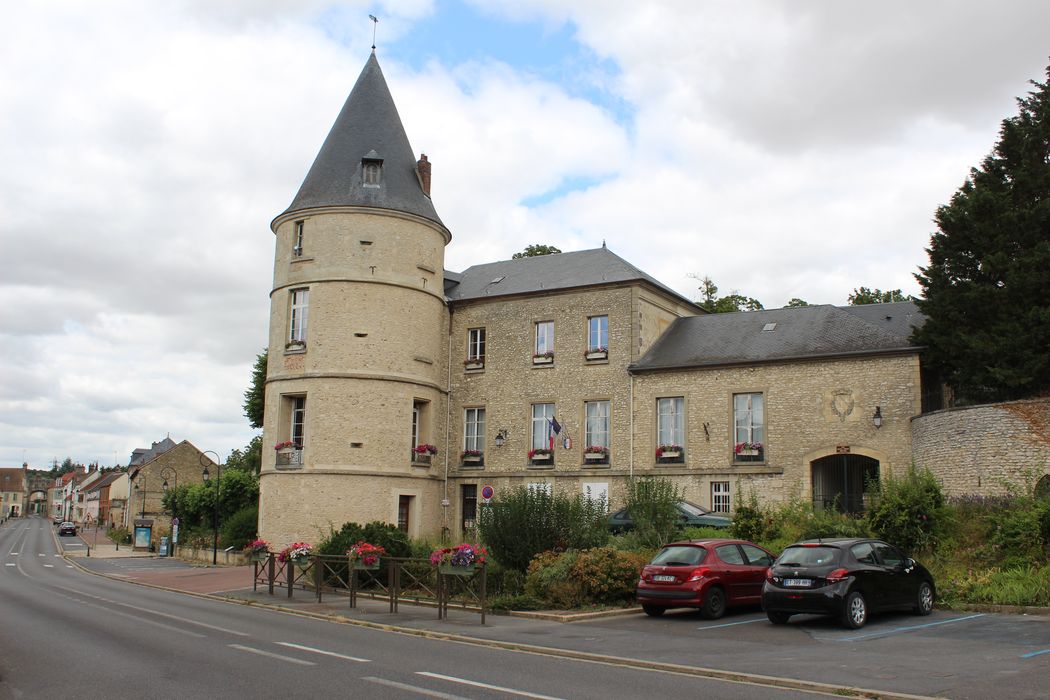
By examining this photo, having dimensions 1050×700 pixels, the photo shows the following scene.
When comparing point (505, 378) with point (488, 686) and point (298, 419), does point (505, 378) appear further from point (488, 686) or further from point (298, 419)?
point (488, 686)

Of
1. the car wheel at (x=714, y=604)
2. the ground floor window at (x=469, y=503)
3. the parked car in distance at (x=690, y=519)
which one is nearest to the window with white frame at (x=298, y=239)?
the ground floor window at (x=469, y=503)

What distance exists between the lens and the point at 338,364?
30281 mm

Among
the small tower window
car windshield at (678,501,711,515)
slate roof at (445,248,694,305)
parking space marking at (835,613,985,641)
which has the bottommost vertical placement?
parking space marking at (835,613,985,641)

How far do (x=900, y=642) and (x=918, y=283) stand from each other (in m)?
15.8

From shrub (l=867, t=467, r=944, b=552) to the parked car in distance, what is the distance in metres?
4.22

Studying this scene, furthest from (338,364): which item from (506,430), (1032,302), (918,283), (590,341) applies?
(1032,302)

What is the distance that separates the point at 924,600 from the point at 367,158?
23.2 m

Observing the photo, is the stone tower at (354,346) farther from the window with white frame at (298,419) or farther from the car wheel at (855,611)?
the car wheel at (855,611)

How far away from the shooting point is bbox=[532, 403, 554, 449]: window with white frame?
32.4 metres

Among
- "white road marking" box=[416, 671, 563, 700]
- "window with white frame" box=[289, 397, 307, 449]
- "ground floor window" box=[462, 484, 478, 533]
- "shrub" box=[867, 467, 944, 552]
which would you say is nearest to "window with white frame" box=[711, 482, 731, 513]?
"ground floor window" box=[462, 484, 478, 533]

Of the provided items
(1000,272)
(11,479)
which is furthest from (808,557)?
(11,479)

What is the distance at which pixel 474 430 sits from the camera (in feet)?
111

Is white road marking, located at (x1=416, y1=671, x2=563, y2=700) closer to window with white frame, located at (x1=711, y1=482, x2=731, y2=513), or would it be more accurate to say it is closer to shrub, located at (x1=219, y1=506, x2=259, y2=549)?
window with white frame, located at (x1=711, y1=482, x2=731, y2=513)

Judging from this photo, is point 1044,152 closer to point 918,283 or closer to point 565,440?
point 918,283
